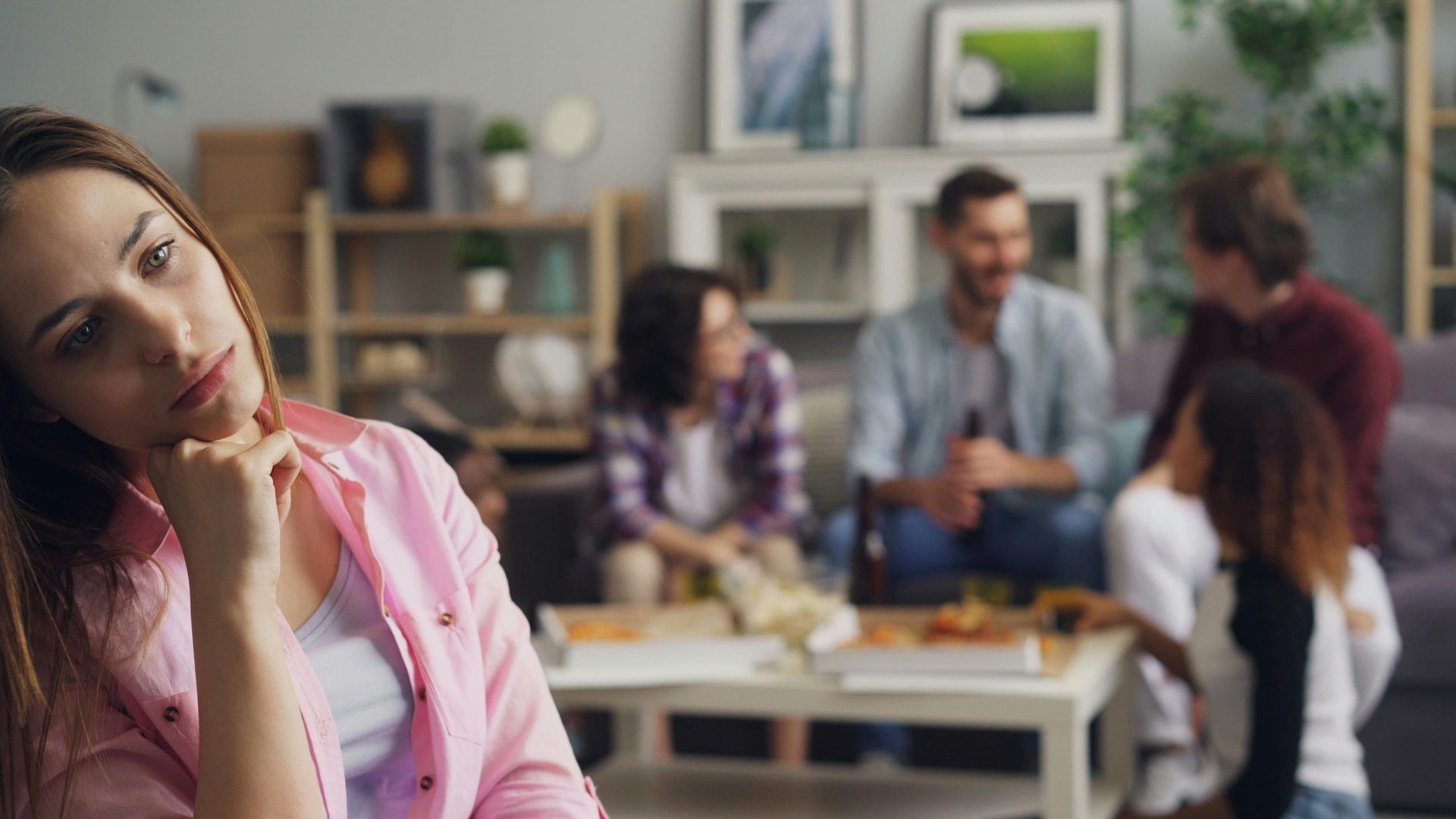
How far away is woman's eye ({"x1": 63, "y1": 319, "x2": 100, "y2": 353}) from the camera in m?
0.80

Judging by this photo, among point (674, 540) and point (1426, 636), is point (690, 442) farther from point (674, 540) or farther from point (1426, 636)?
point (1426, 636)

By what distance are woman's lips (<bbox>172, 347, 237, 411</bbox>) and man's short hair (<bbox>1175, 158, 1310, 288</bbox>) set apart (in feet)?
7.08

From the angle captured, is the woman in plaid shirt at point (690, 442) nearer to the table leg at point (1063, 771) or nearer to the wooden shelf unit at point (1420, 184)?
the table leg at point (1063, 771)

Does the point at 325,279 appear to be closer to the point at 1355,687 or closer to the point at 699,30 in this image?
the point at 699,30

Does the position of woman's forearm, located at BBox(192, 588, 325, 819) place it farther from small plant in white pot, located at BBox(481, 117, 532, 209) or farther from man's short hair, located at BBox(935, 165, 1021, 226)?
small plant in white pot, located at BBox(481, 117, 532, 209)

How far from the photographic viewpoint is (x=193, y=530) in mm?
798

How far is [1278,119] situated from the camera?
3.92m

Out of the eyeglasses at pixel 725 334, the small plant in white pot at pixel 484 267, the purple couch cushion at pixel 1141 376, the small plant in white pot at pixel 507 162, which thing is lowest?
the purple couch cushion at pixel 1141 376

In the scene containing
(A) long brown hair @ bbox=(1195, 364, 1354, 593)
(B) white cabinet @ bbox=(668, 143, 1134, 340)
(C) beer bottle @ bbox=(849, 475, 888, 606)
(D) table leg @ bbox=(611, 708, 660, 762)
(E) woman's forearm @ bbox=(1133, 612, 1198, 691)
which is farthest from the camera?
(B) white cabinet @ bbox=(668, 143, 1134, 340)

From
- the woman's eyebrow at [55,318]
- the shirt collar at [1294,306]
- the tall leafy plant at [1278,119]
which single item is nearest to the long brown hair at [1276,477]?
the shirt collar at [1294,306]

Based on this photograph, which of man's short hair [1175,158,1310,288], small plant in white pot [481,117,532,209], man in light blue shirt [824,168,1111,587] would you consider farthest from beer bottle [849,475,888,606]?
small plant in white pot [481,117,532,209]

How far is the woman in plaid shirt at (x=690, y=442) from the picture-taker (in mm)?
2682

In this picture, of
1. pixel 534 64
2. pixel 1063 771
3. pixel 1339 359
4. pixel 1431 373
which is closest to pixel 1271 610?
pixel 1063 771

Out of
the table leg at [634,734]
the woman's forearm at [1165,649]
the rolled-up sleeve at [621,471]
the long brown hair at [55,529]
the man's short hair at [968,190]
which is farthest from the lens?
the man's short hair at [968,190]
